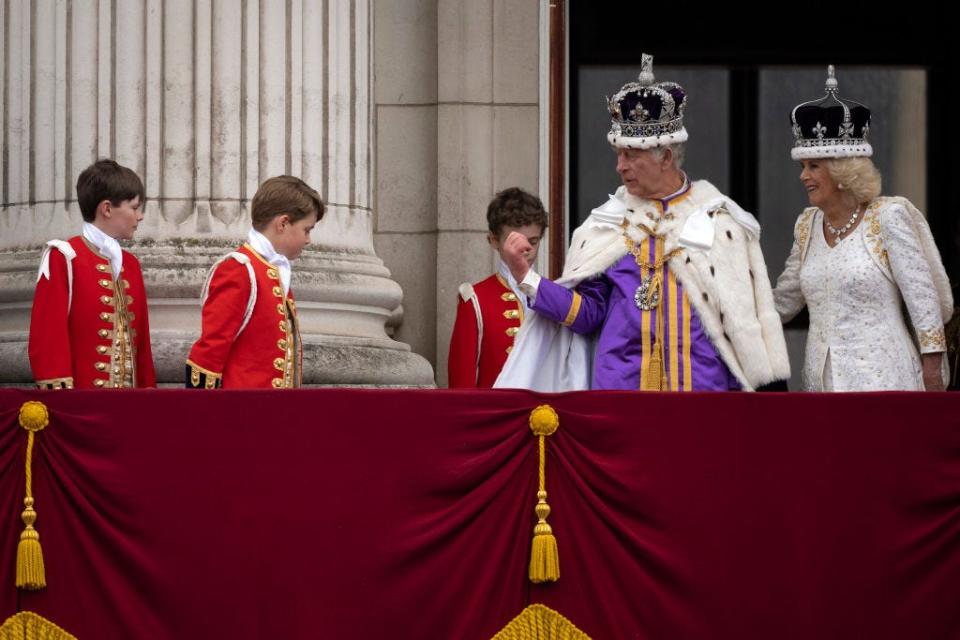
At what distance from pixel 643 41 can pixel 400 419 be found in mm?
5612

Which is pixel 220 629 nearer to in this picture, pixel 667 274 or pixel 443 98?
pixel 667 274

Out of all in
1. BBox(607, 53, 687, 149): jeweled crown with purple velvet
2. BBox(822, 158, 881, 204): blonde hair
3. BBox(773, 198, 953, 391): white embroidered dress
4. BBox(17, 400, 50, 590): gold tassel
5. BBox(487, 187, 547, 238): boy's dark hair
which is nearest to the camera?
BBox(17, 400, 50, 590): gold tassel

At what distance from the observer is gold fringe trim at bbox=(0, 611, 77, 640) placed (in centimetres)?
628

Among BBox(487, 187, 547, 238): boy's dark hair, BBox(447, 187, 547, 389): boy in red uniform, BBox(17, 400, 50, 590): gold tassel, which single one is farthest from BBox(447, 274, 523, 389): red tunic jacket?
BBox(17, 400, 50, 590): gold tassel

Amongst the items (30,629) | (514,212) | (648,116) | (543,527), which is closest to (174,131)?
(514,212)

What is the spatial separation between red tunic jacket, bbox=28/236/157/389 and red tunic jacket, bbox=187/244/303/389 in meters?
0.47

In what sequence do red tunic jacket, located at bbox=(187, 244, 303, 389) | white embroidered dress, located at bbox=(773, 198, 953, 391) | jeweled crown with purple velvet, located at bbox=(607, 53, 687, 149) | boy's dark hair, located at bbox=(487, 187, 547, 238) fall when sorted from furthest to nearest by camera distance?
boy's dark hair, located at bbox=(487, 187, 547, 238)
white embroidered dress, located at bbox=(773, 198, 953, 391)
jeweled crown with purple velvet, located at bbox=(607, 53, 687, 149)
red tunic jacket, located at bbox=(187, 244, 303, 389)

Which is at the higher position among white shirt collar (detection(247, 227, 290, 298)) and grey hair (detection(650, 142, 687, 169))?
grey hair (detection(650, 142, 687, 169))

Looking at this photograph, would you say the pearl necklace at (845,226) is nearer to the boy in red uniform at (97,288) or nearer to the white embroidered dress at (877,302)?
the white embroidered dress at (877,302)

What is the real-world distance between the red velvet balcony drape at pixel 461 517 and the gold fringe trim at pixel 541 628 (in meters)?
0.04

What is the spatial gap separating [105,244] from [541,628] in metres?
2.40

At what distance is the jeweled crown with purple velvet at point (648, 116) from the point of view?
7477 millimetres

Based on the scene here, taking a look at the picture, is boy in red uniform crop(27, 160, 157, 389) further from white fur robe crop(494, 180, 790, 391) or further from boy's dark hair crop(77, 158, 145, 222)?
white fur robe crop(494, 180, 790, 391)

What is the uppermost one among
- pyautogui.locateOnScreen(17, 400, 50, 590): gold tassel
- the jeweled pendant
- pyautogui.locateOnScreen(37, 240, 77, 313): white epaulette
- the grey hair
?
the grey hair
